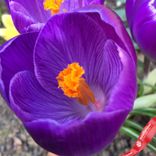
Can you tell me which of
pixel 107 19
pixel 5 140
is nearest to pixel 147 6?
pixel 107 19

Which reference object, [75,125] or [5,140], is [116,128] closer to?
[75,125]

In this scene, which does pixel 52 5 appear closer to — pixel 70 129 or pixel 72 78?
pixel 72 78

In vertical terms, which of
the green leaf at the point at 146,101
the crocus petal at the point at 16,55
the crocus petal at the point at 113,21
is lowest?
the green leaf at the point at 146,101

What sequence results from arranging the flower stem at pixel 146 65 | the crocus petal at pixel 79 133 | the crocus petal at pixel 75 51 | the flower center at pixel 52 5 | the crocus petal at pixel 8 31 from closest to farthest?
the crocus petal at pixel 79 133 < the crocus petal at pixel 75 51 < the flower center at pixel 52 5 < the flower stem at pixel 146 65 < the crocus petal at pixel 8 31

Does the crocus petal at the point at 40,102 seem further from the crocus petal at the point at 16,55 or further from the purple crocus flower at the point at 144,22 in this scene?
the purple crocus flower at the point at 144,22

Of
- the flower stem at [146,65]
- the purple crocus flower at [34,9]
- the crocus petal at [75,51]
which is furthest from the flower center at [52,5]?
the flower stem at [146,65]

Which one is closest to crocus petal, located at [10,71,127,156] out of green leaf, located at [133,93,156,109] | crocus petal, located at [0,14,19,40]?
green leaf, located at [133,93,156,109]
